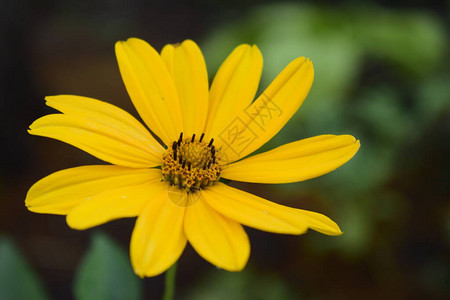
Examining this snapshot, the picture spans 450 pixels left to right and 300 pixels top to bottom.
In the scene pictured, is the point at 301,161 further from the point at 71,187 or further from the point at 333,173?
the point at 333,173

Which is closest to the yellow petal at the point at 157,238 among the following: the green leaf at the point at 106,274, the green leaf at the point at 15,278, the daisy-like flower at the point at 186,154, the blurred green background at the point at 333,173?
the daisy-like flower at the point at 186,154

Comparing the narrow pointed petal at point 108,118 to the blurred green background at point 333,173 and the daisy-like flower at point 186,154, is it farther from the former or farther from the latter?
the blurred green background at point 333,173

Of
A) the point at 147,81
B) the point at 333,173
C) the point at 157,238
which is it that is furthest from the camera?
the point at 333,173

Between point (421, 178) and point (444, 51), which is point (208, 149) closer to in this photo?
point (421, 178)

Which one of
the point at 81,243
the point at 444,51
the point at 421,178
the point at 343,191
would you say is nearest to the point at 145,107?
the point at 343,191

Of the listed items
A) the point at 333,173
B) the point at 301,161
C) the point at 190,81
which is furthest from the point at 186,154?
the point at 333,173
